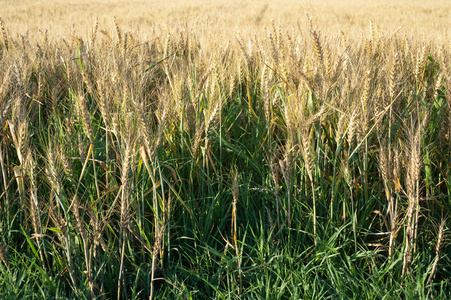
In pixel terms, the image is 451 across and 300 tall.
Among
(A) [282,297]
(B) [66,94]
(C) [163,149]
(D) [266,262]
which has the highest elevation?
(B) [66,94]

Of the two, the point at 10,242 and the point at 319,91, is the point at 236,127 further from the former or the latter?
the point at 10,242

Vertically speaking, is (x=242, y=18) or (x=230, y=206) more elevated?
(x=242, y=18)

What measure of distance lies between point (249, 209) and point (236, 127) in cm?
54

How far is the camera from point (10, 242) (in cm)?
132

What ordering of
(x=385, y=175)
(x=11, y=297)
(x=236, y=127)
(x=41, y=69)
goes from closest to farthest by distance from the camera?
(x=11, y=297), (x=385, y=175), (x=236, y=127), (x=41, y=69)

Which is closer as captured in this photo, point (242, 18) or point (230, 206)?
point (230, 206)

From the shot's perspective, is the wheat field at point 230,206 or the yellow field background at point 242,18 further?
the yellow field background at point 242,18

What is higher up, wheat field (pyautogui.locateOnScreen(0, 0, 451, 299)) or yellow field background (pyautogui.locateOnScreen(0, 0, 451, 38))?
yellow field background (pyautogui.locateOnScreen(0, 0, 451, 38))

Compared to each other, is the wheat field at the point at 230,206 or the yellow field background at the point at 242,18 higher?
the yellow field background at the point at 242,18

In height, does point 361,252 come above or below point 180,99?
below

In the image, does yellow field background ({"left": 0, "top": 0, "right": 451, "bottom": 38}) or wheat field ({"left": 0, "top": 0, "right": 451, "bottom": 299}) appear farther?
yellow field background ({"left": 0, "top": 0, "right": 451, "bottom": 38})

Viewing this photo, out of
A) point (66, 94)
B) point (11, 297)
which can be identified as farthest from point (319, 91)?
point (66, 94)

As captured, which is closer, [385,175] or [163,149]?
[385,175]

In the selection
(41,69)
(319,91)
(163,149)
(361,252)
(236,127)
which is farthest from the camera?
(41,69)
